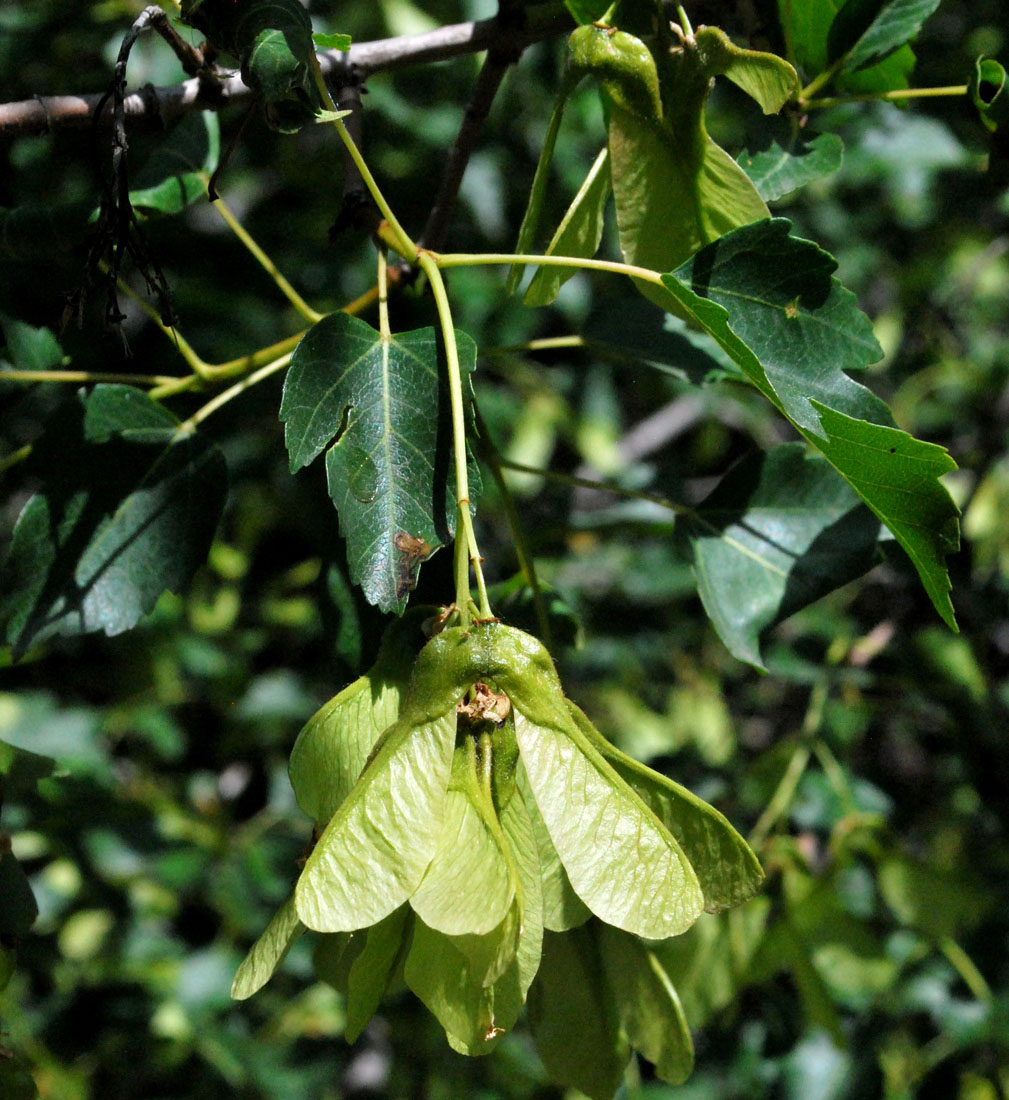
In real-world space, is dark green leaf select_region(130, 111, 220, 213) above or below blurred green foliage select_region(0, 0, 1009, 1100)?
above

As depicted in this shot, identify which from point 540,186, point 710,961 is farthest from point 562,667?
point 540,186

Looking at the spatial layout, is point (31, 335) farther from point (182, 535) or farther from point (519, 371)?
point (519, 371)

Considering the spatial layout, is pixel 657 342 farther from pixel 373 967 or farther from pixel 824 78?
pixel 373 967

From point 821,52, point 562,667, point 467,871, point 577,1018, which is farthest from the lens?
point 562,667

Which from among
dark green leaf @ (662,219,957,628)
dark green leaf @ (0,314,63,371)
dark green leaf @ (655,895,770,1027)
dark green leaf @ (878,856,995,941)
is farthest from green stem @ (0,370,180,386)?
dark green leaf @ (878,856,995,941)

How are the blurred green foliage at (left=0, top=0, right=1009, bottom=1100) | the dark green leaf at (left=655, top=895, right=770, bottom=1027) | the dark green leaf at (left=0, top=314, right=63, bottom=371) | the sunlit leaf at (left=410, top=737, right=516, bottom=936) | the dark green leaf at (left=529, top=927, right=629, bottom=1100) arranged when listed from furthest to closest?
the blurred green foliage at (left=0, top=0, right=1009, bottom=1100) → the dark green leaf at (left=655, top=895, right=770, bottom=1027) → the dark green leaf at (left=0, top=314, right=63, bottom=371) → the dark green leaf at (left=529, top=927, right=629, bottom=1100) → the sunlit leaf at (left=410, top=737, right=516, bottom=936)

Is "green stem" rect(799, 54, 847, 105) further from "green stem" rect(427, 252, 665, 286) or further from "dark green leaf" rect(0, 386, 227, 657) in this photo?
"dark green leaf" rect(0, 386, 227, 657)

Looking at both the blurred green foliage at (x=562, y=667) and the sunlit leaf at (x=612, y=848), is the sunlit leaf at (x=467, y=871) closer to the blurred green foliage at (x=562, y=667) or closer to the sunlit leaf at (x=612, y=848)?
the sunlit leaf at (x=612, y=848)
